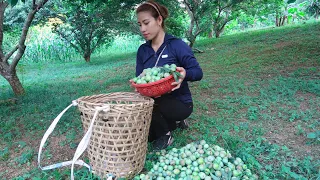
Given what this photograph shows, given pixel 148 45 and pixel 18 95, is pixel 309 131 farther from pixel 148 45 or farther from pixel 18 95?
pixel 18 95

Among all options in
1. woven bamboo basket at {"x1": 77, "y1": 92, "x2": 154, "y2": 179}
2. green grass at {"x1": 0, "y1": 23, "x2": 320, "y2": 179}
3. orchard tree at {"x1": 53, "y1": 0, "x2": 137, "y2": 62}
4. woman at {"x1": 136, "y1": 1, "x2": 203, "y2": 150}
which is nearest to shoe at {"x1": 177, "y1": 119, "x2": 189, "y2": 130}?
green grass at {"x1": 0, "y1": 23, "x2": 320, "y2": 179}

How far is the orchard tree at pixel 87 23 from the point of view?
9.27m

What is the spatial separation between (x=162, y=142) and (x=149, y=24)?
3.62ft

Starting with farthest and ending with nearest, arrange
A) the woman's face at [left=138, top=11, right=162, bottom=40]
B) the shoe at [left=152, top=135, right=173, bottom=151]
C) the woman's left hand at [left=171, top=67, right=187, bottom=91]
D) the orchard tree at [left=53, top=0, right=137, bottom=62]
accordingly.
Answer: the orchard tree at [left=53, top=0, right=137, bottom=62] → the shoe at [left=152, top=135, right=173, bottom=151] → the woman's face at [left=138, top=11, right=162, bottom=40] → the woman's left hand at [left=171, top=67, right=187, bottom=91]

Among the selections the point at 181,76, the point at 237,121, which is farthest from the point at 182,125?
the point at 181,76

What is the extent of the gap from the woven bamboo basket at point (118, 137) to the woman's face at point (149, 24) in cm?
71

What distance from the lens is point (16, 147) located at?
8.94 feet

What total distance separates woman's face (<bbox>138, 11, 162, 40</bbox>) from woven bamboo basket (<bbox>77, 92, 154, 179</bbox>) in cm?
71

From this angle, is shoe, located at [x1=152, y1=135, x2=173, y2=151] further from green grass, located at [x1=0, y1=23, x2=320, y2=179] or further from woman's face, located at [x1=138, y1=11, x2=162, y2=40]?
woman's face, located at [x1=138, y1=11, x2=162, y2=40]

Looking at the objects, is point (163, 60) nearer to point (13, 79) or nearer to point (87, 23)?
point (13, 79)

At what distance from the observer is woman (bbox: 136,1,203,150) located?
2.25 meters

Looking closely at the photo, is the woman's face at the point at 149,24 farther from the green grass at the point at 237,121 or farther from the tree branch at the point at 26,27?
the tree branch at the point at 26,27

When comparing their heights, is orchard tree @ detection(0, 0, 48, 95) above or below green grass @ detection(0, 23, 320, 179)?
above

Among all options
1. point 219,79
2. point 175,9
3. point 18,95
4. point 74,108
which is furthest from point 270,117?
point 175,9
